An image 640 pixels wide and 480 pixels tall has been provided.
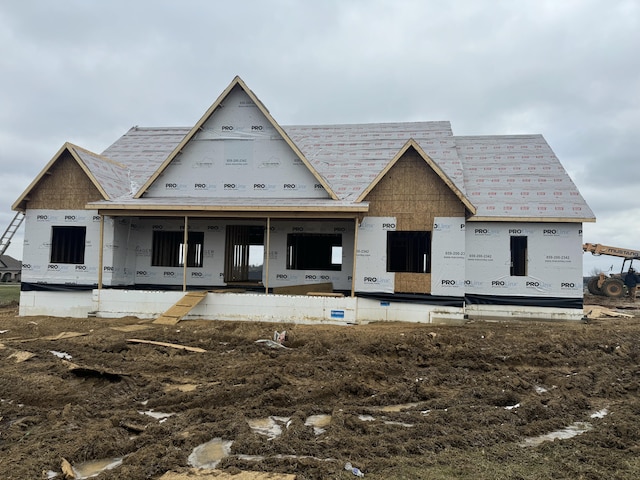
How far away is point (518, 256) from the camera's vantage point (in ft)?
50.2

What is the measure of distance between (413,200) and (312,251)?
13.7ft

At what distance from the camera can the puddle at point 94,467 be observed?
13.1 feet

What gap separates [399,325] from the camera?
43.4 ft

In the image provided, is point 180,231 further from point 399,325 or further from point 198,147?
point 399,325

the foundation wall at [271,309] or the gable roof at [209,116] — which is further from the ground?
the gable roof at [209,116]

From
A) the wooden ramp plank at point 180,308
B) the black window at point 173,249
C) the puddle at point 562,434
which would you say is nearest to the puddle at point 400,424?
the puddle at point 562,434

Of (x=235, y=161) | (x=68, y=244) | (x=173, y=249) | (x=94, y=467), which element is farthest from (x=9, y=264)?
(x=94, y=467)

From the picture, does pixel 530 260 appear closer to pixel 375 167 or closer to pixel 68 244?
pixel 375 167

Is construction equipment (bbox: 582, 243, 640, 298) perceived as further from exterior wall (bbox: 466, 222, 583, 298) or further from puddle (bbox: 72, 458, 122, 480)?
puddle (bbox: 72, 458, 122, 480)

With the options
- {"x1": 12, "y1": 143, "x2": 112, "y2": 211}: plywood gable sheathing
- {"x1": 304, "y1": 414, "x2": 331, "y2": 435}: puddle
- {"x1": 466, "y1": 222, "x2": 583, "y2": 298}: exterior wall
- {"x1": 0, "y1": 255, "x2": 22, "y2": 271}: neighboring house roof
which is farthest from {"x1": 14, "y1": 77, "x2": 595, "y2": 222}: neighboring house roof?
{"x1": 0, "y1": 255, "x2": 22, "y2": 271}: neighboring house roof

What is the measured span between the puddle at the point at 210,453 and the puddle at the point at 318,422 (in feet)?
3.16

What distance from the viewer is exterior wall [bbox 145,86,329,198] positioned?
49.5 feet

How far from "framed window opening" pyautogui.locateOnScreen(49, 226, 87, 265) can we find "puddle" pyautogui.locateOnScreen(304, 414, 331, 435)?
13014 mm

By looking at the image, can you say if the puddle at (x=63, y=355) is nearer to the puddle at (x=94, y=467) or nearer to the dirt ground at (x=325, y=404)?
the dirt ground at (x=325, y=404)
